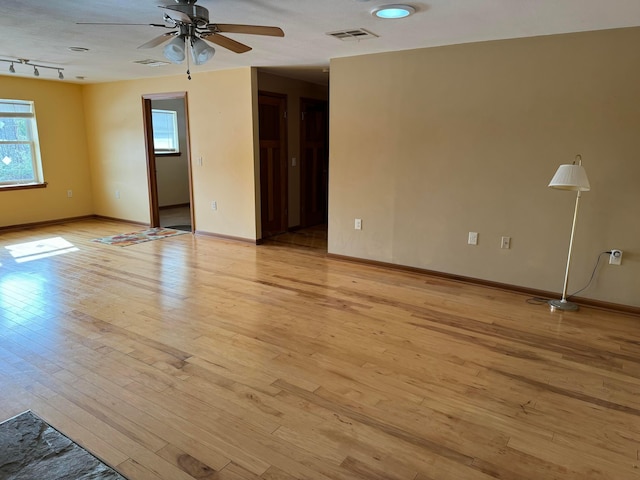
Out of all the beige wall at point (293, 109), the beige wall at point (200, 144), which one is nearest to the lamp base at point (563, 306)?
the beige wall at point (200, 144)

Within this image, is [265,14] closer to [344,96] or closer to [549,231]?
[344,96]

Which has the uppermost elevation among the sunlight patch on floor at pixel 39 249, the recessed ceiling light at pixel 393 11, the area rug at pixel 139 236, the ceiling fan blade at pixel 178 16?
the recessed ceiling light at pixel 393 11

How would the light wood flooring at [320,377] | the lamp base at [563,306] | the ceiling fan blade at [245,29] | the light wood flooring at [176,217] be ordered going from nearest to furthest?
Answer: the light wood flooring at [320,377] → the ceiling fan blade at [245,29] → the lamp base at [563,306] → the light wood flooring at [176,217]

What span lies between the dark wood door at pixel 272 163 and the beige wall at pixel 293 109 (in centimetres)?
13

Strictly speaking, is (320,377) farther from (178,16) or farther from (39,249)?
(39,249)

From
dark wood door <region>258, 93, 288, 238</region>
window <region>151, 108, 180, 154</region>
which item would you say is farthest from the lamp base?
window <region>151, 108, 180, 154</region>

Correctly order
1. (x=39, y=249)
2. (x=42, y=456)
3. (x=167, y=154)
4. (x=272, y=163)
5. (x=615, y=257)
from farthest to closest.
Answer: (x=167, y=154) → (x=272, y=163) → (x=39, y=249) → (x=615, y=257) → (x=42, y=456)

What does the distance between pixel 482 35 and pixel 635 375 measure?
2.83m

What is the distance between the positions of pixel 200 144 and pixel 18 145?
121 inches

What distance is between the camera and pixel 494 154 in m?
4.06

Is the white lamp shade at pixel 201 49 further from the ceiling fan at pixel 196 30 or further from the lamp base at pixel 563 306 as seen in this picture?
the lamp base at pixel 563 306

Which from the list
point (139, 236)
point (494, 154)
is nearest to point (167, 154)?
point (139, 236)

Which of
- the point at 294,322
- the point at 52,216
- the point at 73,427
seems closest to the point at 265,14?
the point at 294,322

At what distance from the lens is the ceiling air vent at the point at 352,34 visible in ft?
11.8
